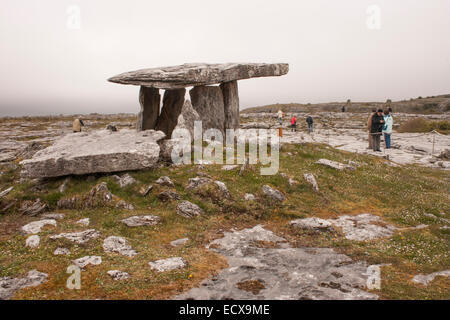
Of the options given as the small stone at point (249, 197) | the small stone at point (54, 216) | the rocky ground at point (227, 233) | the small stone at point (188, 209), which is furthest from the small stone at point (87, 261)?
the small stone at point (249, 197)

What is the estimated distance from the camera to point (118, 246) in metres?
11.8

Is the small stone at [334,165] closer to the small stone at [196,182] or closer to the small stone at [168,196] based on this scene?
the small stone at [196,182]

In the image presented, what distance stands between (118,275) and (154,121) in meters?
19.4

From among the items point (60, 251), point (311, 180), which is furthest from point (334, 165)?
point (60, 251)

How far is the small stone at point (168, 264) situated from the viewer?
10188mm

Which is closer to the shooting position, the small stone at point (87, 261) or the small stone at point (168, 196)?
the small stone at point (87, 261)

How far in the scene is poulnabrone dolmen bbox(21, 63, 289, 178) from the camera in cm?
1730

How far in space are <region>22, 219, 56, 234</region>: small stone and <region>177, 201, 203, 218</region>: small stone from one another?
5.47 meters

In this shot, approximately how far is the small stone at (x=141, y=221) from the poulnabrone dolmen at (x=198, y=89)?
36.9ft

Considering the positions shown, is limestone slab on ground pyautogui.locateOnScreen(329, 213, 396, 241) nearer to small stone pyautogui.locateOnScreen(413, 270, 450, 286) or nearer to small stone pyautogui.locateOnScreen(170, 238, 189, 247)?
small stone pyautogui.locateOnScreen(413, 270, 450, 286)

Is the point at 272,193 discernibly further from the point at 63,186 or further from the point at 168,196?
the point at 63,186
